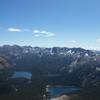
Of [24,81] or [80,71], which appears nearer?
[24,81]

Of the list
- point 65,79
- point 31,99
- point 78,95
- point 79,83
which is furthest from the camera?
point 65,79

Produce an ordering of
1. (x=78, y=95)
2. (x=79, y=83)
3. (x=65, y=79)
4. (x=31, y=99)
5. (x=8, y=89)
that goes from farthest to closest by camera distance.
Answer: (x=65, y=79), (x=79, y=83), (x=8, y=89), (x=78, y=95), (x=31, y=99)

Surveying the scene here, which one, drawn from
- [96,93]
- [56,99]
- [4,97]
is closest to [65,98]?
[56,99]

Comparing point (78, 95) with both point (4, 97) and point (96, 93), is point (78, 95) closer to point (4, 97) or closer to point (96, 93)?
point (96, 93)

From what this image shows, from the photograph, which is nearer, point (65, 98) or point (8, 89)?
point (65, 98)

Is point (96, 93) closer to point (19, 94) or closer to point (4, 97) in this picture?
point (19, 94)

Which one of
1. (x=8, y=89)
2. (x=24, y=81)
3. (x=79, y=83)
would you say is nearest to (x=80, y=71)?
(x=79, y=83)

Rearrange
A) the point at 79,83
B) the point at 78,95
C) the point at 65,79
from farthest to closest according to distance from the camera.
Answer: the point at 65,79
the point at 79,83
the point at 78,95

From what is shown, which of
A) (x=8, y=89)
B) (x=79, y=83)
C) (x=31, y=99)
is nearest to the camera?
(x=31, y=99)

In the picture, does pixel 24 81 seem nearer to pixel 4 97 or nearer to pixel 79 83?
pixel 79 83
